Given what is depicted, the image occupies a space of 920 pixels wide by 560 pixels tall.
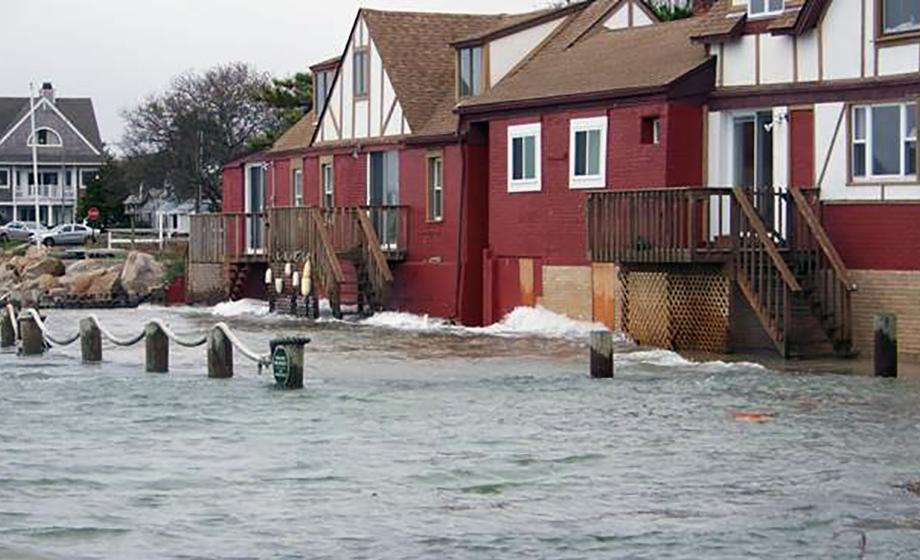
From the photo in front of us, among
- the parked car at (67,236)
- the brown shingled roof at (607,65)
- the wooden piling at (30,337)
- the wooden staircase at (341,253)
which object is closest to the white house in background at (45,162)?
the parked car at (67,236)

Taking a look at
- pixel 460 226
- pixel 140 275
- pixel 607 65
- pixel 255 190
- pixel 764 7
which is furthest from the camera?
pixel 140 275

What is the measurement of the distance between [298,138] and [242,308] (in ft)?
21.0

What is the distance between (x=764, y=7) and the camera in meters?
37.1

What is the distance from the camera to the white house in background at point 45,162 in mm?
117188

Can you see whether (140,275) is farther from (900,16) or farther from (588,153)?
(900,16)

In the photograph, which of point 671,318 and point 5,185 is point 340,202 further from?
point 5,185

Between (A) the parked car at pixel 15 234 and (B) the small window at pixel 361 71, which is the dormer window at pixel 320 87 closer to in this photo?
(B) the small window at pixel 361 71

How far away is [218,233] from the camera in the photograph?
55344mm

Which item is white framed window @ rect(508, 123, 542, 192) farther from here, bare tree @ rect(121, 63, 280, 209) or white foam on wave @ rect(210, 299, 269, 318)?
bare tree @ rect(121, 63, 280, 209)

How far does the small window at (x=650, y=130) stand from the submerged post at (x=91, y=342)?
38.0 ft

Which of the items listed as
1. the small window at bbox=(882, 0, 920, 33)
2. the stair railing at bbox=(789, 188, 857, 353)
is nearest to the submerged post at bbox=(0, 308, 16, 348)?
the stair railing at bbox=(789, 188, 857, 353)

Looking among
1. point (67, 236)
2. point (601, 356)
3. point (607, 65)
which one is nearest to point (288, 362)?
point (601, 356)

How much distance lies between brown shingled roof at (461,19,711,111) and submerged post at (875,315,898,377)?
9.33 meters

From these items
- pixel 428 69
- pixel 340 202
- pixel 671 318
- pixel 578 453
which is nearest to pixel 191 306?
pixel 340 202
